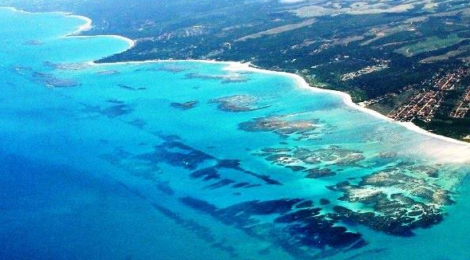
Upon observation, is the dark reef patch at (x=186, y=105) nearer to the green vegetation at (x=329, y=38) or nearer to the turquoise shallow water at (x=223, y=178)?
the turquoise shallow water at (x=223, y=178)

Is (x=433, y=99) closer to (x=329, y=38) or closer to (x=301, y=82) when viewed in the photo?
(x=301, y=82)

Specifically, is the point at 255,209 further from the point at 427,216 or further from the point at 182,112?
the point at 182,112

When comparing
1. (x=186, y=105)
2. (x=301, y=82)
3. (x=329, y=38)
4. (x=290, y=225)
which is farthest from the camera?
(x=329, y=38)

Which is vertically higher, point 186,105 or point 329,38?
point 329,38

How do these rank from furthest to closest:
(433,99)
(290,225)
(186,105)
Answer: (186,105), (433,99), (290,225)

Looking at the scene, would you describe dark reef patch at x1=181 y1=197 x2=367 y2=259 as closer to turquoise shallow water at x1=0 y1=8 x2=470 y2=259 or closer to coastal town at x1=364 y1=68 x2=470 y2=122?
turquoise shallow water at x1=0 y1=8 x2=470 y2=259

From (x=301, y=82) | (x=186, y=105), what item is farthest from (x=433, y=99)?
(x=186, y=105)

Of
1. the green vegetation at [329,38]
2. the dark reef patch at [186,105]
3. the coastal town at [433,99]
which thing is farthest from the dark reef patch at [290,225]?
the dark reef patch at [186,105]

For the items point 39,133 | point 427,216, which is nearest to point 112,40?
point 39,133
